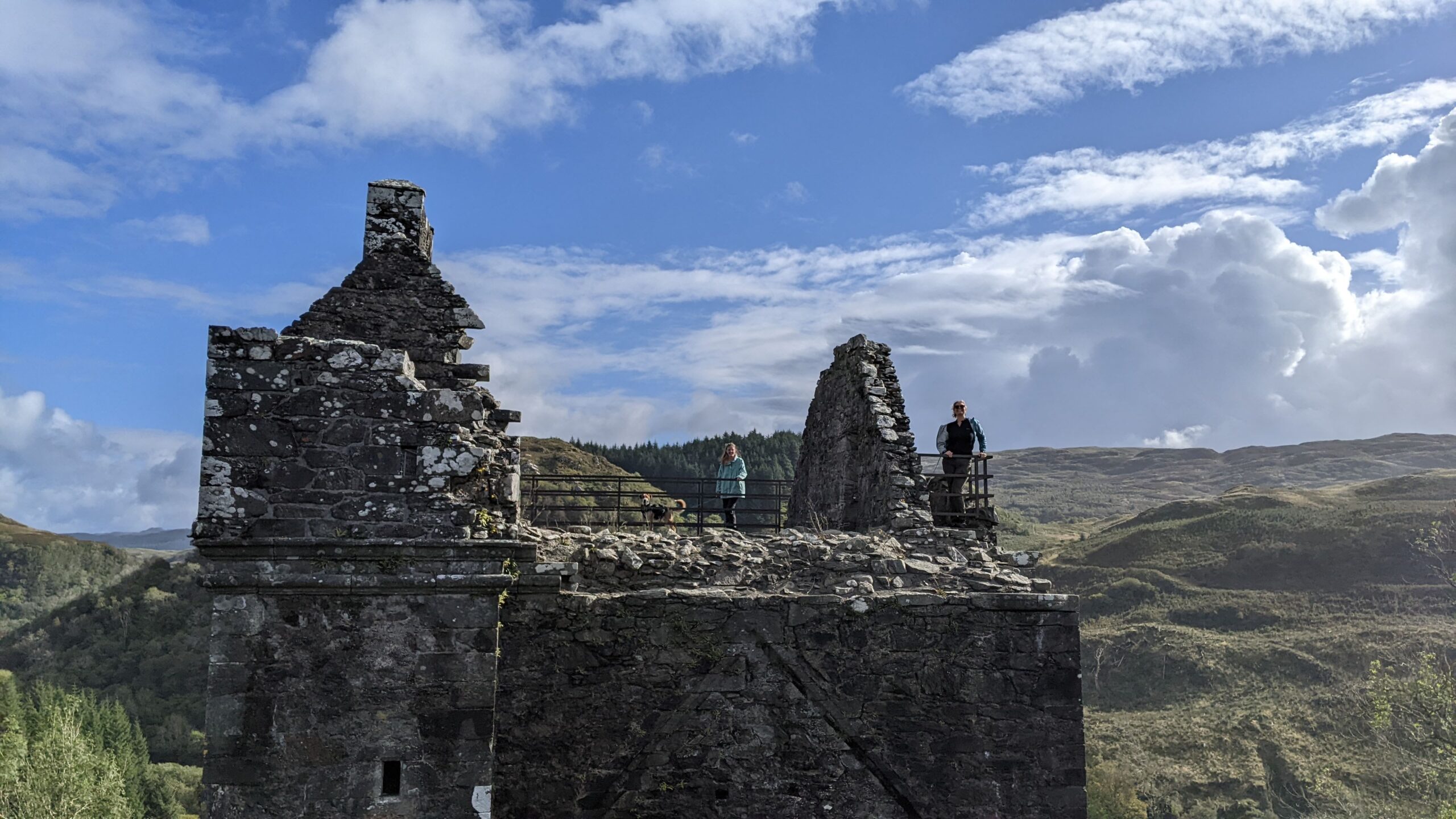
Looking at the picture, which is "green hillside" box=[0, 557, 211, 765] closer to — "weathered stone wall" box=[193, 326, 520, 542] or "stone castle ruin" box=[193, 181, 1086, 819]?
"stone castle ruin" box=[193, 181, 1086, 819]

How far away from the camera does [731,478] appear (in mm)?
14328

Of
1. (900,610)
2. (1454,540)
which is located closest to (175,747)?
(900,610)

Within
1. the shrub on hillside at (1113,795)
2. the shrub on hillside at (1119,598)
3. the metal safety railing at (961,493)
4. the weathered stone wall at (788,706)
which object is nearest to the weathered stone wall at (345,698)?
the weathered stone wall at (788,706)

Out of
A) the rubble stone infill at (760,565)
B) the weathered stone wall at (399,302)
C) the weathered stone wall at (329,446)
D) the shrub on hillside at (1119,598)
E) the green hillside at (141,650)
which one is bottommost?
the green hillside at (141,650)

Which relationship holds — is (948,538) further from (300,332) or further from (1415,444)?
(1415,444)

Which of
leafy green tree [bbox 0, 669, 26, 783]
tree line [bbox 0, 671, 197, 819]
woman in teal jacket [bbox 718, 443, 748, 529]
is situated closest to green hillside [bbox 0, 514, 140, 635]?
leafy green tree [bbox 0, 669, 26, 783]

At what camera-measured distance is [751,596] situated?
9977 millimetres

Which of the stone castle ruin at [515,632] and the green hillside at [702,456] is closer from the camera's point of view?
the stone castle ruin at [515,632]

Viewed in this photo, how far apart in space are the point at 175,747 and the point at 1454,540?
59797 mm

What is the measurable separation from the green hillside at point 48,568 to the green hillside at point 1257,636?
77.1m

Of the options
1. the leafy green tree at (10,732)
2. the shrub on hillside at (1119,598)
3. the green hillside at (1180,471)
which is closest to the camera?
the leafy green tree at (10,732)

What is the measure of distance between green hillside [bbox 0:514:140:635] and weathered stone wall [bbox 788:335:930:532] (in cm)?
8240

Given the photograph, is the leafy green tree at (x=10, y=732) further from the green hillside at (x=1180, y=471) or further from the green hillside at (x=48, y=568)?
the green hillside at (x=1180, y=471)

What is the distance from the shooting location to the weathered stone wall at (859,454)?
12.3 m
